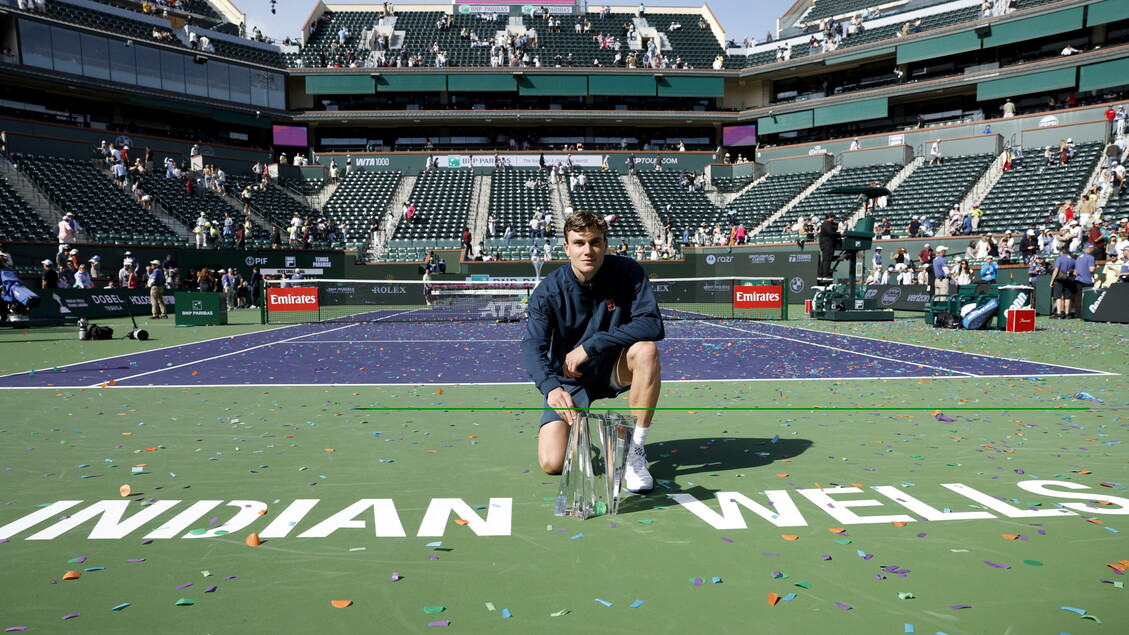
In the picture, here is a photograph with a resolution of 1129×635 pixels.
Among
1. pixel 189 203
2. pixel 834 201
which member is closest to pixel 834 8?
pixel 834 201

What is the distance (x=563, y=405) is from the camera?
4.09 meters

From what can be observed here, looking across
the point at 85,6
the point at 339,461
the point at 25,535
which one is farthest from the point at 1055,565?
the point at 85,6

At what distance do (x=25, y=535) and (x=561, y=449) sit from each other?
2942 mm

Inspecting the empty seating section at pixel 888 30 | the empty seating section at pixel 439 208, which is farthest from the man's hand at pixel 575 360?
the empty seating section at pixel 888 30

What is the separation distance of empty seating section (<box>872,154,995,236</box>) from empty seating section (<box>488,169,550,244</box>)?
19.4m

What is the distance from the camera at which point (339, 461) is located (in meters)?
5.32

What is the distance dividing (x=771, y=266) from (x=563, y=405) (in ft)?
107

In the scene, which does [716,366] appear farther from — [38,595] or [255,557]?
[38,595]

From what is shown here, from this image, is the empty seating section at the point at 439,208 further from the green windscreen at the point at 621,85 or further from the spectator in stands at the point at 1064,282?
the spectator in stands at the point at 1064,282

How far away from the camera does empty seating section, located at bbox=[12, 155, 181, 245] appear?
33.2m

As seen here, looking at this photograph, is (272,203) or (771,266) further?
(272,203)

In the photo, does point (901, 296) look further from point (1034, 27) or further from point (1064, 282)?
point (1034, 27)

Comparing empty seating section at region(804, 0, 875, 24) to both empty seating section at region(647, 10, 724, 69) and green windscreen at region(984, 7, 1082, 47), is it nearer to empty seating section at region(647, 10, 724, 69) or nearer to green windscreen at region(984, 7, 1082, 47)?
empty seating section at region(647, 10, 724, 69)

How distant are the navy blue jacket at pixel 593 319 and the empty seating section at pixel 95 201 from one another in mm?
33756
